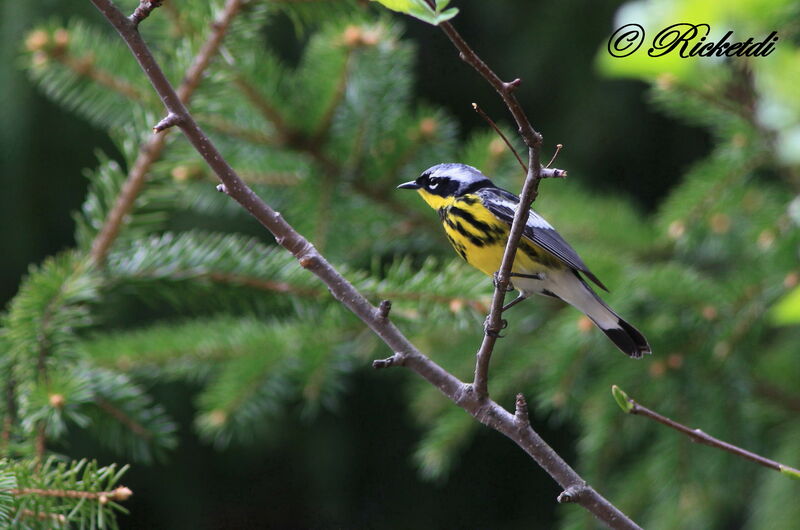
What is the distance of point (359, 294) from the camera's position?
874 mm

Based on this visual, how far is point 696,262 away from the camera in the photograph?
2.42 m

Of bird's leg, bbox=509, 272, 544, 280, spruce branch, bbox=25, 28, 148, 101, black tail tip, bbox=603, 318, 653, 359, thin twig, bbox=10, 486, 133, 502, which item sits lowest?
thin twig, bbox=10, 486, 133, 502

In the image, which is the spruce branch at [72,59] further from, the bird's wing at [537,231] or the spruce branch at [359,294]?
the spruce branch at [359,294]

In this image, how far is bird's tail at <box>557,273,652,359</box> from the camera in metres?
1.42

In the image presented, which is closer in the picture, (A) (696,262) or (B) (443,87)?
(A) (696,262)

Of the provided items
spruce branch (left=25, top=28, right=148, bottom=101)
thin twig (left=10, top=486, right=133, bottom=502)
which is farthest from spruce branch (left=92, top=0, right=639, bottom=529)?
spruce branch (left=25, top=28, right=148, bottom=101)

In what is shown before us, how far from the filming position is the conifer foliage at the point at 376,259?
4.60 feet

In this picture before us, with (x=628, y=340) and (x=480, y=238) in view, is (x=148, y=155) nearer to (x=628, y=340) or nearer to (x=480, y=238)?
(x=480, y=238)

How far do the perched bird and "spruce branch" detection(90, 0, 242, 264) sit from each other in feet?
1.34

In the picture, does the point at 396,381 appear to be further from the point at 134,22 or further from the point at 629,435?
the point at 134,22

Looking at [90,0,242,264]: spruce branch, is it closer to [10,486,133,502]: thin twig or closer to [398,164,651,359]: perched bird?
[398,164,651,359]: perched bird

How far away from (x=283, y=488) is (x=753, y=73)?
6.28ft

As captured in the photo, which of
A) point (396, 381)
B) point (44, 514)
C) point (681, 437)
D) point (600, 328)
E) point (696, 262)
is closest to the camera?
point (44, 514)

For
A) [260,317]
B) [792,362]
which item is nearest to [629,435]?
[792,362]
